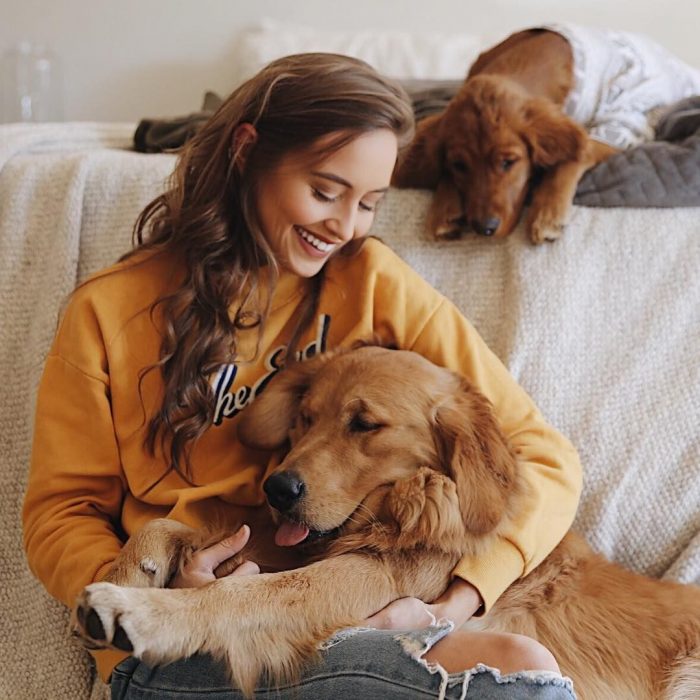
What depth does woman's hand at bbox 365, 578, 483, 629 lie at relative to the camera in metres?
1.42

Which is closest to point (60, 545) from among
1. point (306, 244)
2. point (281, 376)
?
point (281, 376)

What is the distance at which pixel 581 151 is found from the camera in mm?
2279

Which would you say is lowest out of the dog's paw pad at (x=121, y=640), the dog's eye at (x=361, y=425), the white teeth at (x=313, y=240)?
the dog's paw pad at (x=121, y=640)

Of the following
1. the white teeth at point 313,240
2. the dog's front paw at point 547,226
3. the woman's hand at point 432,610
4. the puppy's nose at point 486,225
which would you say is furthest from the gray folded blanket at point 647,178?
the woman's hand at point 432,610

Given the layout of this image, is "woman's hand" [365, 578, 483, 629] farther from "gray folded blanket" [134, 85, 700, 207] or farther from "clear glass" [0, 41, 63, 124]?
"clear glass" [0, 41, 63, 124]

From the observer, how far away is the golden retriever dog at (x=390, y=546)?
4.34 ft

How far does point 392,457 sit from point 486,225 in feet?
2.75

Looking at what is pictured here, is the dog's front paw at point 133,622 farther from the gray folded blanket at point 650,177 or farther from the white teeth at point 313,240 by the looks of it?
the gray folded blanket at point 650,177

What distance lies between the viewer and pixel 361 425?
1.54 meters

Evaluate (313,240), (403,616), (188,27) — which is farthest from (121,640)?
(188,27)

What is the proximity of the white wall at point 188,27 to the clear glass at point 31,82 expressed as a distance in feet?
0.14

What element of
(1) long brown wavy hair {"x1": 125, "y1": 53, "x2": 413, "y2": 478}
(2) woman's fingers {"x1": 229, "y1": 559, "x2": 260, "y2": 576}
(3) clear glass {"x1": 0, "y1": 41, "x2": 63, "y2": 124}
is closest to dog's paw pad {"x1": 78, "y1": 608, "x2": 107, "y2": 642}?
(2) woman's fingers {"x1": 229, "y1": 559, "x2": 260, "y2": 576}

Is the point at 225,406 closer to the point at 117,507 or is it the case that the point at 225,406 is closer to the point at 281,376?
the point at 281,376

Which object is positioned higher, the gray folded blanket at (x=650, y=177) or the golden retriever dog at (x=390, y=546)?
the gray folded blanket at (x=650, y=177)
